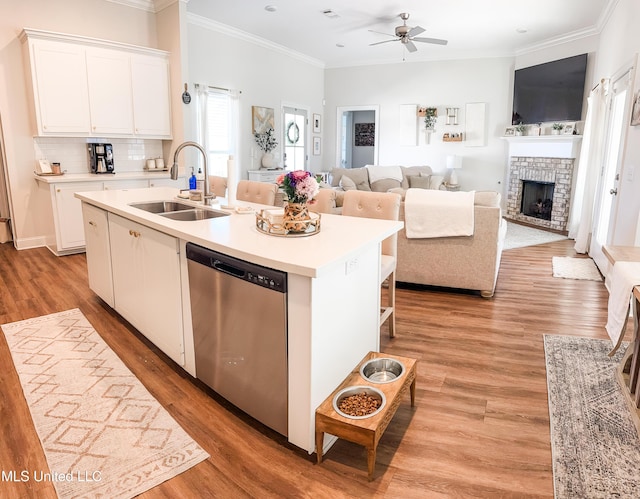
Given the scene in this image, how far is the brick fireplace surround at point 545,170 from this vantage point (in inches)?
294

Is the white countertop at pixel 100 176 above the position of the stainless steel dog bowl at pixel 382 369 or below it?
above

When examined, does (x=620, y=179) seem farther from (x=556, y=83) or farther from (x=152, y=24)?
(x=152, y=24)

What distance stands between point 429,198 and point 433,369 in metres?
1.78

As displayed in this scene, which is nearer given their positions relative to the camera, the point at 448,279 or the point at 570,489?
the point at 570,489

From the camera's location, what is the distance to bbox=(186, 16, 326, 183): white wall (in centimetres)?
679

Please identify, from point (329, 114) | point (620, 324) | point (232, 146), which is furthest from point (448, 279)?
point (329, 114)

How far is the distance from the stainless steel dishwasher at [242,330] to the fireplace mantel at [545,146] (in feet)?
23.4

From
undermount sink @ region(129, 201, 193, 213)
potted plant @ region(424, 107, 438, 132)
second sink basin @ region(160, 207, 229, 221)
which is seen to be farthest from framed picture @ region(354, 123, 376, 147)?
second sink basin @ region(160, 207, 229, 221)

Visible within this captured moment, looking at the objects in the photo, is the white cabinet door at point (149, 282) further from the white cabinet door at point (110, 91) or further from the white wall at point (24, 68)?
the white wall at point (24, 68)

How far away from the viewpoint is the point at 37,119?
16.4ft

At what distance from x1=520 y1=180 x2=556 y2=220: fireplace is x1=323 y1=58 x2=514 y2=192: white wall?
0.58 metres

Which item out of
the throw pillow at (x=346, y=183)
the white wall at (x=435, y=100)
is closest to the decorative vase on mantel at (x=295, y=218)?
the throw pillow at (x=346, y=183)

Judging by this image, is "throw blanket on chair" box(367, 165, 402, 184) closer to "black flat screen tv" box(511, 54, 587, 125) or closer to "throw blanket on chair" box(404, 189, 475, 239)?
"black flat screen tv" box(511, 54, 587, 125)

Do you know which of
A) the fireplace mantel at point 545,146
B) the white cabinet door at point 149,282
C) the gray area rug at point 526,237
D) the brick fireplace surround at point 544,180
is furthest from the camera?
the brick fireplace surround at point 544,180
